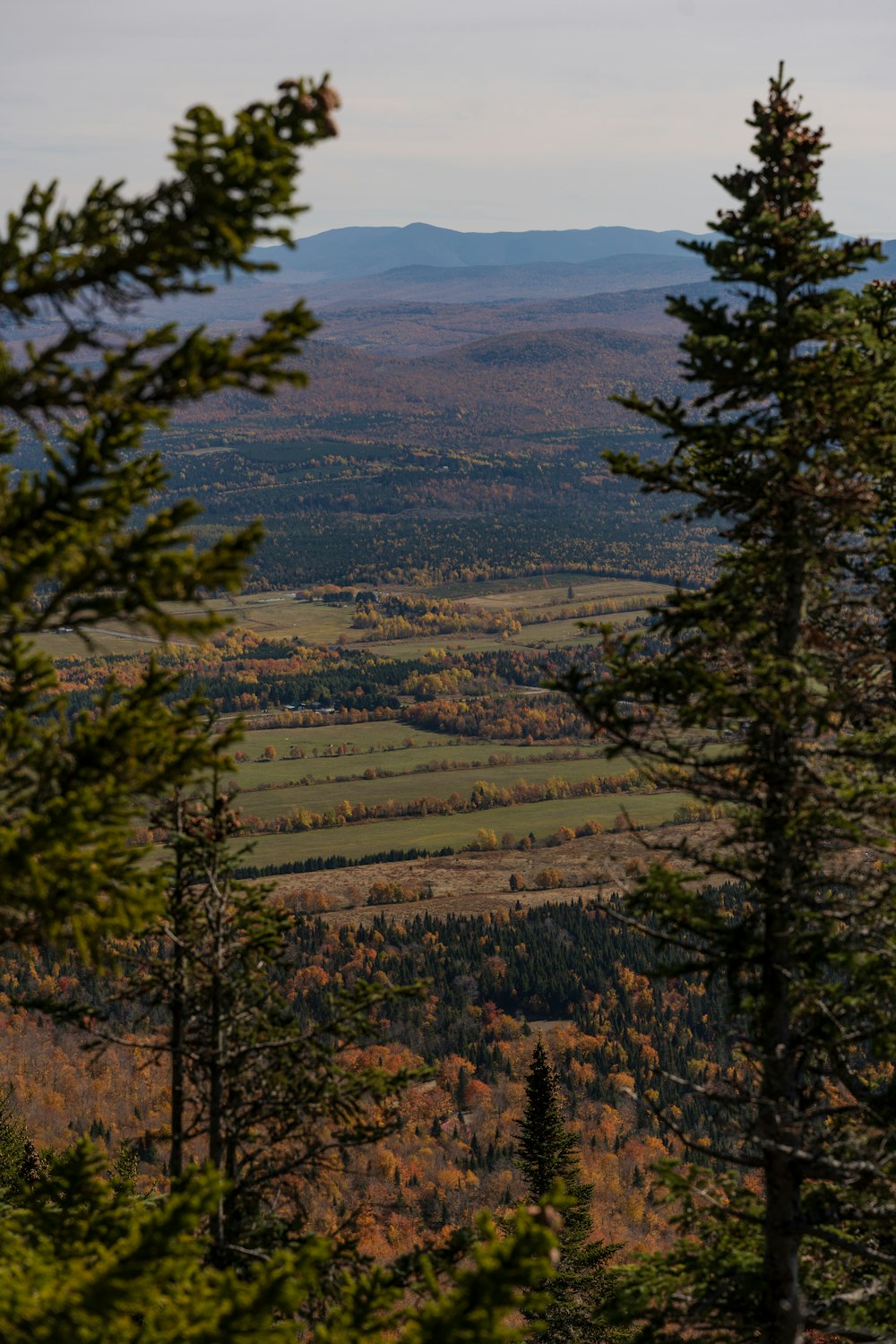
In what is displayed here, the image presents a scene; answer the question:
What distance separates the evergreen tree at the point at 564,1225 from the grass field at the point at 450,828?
135 meters

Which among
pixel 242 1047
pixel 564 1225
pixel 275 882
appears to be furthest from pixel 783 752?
pixel 564 1225

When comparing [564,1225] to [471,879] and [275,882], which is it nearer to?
[275,882]

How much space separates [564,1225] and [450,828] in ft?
491

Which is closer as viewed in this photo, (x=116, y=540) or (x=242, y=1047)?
(x=116, y=540)

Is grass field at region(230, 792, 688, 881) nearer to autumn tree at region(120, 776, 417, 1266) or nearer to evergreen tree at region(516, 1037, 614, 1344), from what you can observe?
evergreen tree at region(516, 1037, 614, 1344)

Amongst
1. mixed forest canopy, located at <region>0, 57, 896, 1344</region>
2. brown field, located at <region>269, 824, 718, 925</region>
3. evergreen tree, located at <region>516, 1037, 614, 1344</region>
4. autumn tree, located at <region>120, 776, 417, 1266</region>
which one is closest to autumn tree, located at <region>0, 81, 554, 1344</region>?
mixed forest canopy, located at <region>0, 57, 896, 1344</region>

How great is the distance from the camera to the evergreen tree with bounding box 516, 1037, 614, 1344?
36062 millimetres

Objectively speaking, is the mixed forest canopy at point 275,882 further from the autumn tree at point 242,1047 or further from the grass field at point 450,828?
the grass field at point 450,828

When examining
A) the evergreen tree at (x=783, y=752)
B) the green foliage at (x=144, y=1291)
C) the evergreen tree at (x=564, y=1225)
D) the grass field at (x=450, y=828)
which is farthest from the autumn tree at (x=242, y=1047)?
the grass field at (x=450, y=828)

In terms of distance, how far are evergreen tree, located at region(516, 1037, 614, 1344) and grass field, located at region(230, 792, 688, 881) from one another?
135m

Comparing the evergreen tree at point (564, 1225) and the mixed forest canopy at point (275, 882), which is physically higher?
the mixed forest canopy at point (275, 882)

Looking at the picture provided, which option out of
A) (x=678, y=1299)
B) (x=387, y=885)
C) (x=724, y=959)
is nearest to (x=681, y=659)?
(x=724, y=959)

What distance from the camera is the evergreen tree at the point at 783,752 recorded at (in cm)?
1433

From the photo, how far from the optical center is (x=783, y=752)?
1491 cm
